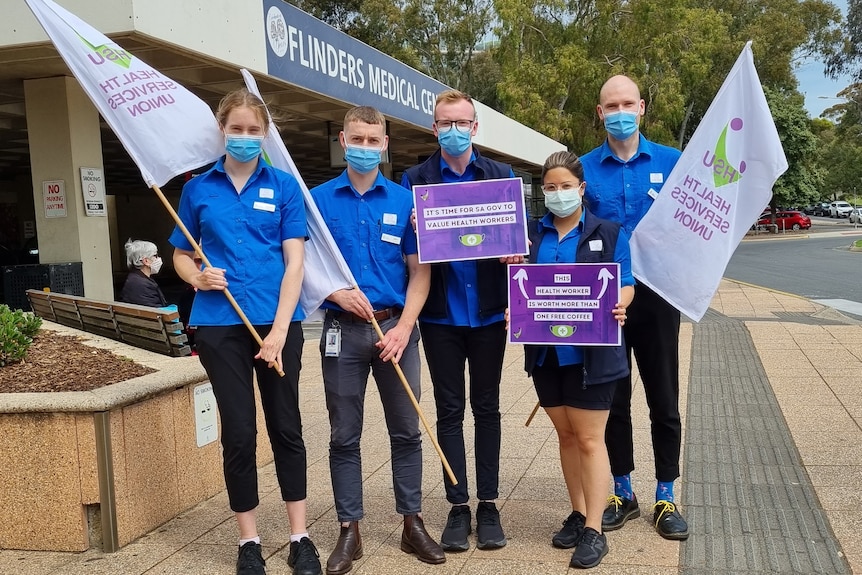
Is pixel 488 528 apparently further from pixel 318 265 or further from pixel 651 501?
pixel 318 265

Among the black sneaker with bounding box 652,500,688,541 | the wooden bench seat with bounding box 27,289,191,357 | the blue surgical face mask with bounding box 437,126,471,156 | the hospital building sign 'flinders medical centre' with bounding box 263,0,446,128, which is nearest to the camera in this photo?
the blue surgical face mask with bounding box 437,126,471,156

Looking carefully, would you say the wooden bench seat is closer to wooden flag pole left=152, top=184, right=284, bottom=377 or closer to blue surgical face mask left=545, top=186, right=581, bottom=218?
wooden flag pole left=152, top=184, right=284, bottom=377

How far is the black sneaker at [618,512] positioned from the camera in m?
4.12

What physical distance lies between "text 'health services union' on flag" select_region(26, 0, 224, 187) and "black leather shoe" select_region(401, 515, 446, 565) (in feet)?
6.53

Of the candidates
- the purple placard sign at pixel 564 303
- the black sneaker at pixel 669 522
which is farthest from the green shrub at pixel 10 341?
the black sneaker at pixel 669 522

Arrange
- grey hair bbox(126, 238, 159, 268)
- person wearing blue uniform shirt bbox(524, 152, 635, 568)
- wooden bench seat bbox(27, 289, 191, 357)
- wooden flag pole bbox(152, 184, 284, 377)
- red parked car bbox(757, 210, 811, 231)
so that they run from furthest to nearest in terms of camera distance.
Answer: red parked car bbox(757, 210, 811, 231) < grey hair bbox(126, 238, 159, 268) < wooden bench seat bbox(27, 289, 191, 357) < person wearing blue uniform shirt bbox(524, 152, 635, 568) < wooden flag pole bbox(152, 184, 284, 377)

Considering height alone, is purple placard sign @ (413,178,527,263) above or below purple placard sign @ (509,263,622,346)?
above

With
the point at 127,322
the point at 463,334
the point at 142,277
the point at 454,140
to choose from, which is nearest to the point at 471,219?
the point at 454,140

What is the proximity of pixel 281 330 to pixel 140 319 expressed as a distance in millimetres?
2496

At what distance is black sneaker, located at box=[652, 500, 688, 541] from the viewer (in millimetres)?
3953

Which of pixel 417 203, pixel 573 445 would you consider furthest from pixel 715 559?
pixel 417 203

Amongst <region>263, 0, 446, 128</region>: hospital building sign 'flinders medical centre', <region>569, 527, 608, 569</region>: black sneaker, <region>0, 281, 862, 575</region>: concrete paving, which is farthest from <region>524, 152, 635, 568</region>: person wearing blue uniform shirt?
<region>263, 0, 446, 128</region>: hospital building sign 'flinders medical centre'

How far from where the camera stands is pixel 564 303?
3.69 metres

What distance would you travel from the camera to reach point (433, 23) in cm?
4219
